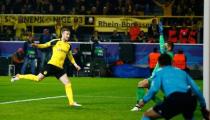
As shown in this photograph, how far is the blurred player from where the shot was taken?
35.9 feet

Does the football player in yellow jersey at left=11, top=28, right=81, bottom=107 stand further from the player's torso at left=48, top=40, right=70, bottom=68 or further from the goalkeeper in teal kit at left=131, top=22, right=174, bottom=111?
the goalkeeper in teal kit at left=131, top=22, right=174, bottom=111

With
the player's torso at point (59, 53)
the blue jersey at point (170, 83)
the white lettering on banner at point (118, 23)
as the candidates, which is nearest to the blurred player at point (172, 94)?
the blue jersey at point (170, 83)

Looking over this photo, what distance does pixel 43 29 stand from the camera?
124 ft

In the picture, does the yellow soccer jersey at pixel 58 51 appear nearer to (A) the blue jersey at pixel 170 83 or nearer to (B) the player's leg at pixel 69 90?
(B) the player's leg at pixel 69 90

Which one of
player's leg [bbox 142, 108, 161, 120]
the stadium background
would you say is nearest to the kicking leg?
player's leg [bbox 142, 108, 161, 120]

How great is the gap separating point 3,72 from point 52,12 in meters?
5.60

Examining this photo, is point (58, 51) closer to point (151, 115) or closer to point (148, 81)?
point (148, 81)

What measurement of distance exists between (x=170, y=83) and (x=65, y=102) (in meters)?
9.48

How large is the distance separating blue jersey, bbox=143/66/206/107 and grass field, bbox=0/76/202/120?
469 cm

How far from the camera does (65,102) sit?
66.5ft

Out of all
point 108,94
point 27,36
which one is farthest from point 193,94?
point 27,36

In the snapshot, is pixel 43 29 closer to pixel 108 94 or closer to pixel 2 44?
pixel 2 44

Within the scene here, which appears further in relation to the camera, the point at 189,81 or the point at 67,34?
the point at 67,34

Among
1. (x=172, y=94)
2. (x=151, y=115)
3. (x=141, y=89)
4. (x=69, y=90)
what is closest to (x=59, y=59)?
(x=69, y=90)
